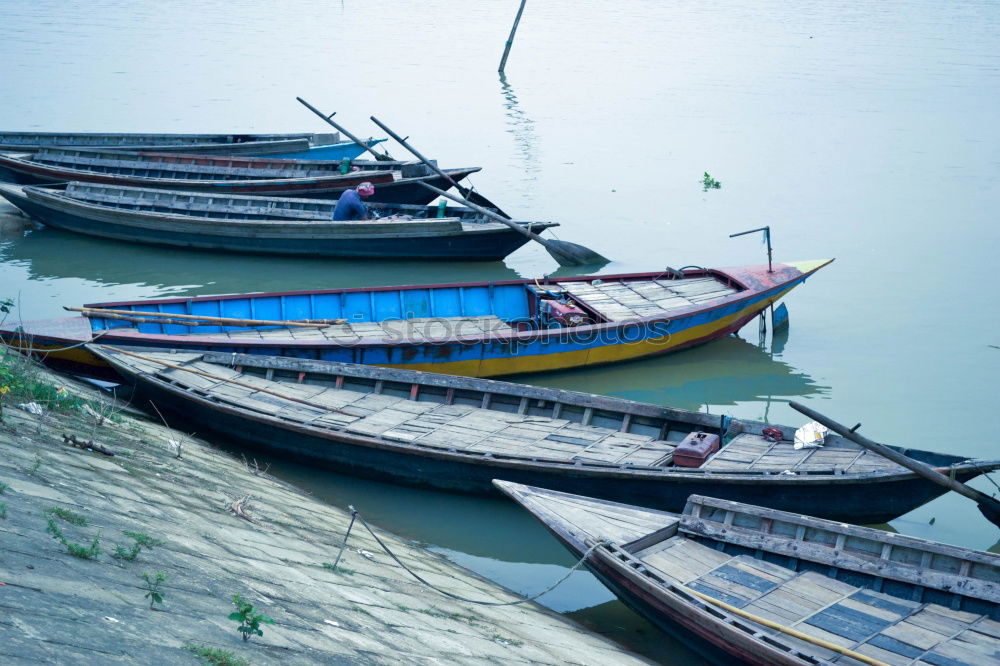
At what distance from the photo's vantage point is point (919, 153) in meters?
27.4

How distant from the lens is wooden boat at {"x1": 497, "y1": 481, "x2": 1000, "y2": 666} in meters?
6.90

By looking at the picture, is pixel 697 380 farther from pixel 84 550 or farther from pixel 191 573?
pixel 84 550

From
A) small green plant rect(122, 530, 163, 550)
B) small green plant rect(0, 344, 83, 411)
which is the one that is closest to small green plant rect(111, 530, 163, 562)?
small green plant rect(122, 530, 163, 550)

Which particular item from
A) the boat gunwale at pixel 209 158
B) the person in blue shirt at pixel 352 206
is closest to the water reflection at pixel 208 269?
the person in blue shirt at pixel 352 206

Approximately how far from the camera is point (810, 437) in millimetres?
9602

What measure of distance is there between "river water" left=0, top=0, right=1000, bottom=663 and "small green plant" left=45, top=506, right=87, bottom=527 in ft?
15.8

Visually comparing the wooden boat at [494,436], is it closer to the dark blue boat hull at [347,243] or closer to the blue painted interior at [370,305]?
the blue painted interior at [370,305]

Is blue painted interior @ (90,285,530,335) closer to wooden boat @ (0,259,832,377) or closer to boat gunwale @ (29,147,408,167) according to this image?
wooden boat @ (0,259,832,377)

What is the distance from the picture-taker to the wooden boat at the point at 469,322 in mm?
12352

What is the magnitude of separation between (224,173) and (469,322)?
10117 millimetres

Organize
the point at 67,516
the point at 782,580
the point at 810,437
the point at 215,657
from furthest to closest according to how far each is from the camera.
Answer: the point at 810,437, the point at 782,580, the point at 67,516, the point at 215,657

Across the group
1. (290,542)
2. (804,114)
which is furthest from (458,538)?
(804,114)

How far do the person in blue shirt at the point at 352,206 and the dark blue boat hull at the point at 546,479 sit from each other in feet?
23.3

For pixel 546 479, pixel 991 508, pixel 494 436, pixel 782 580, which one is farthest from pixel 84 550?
pixel 991 508
